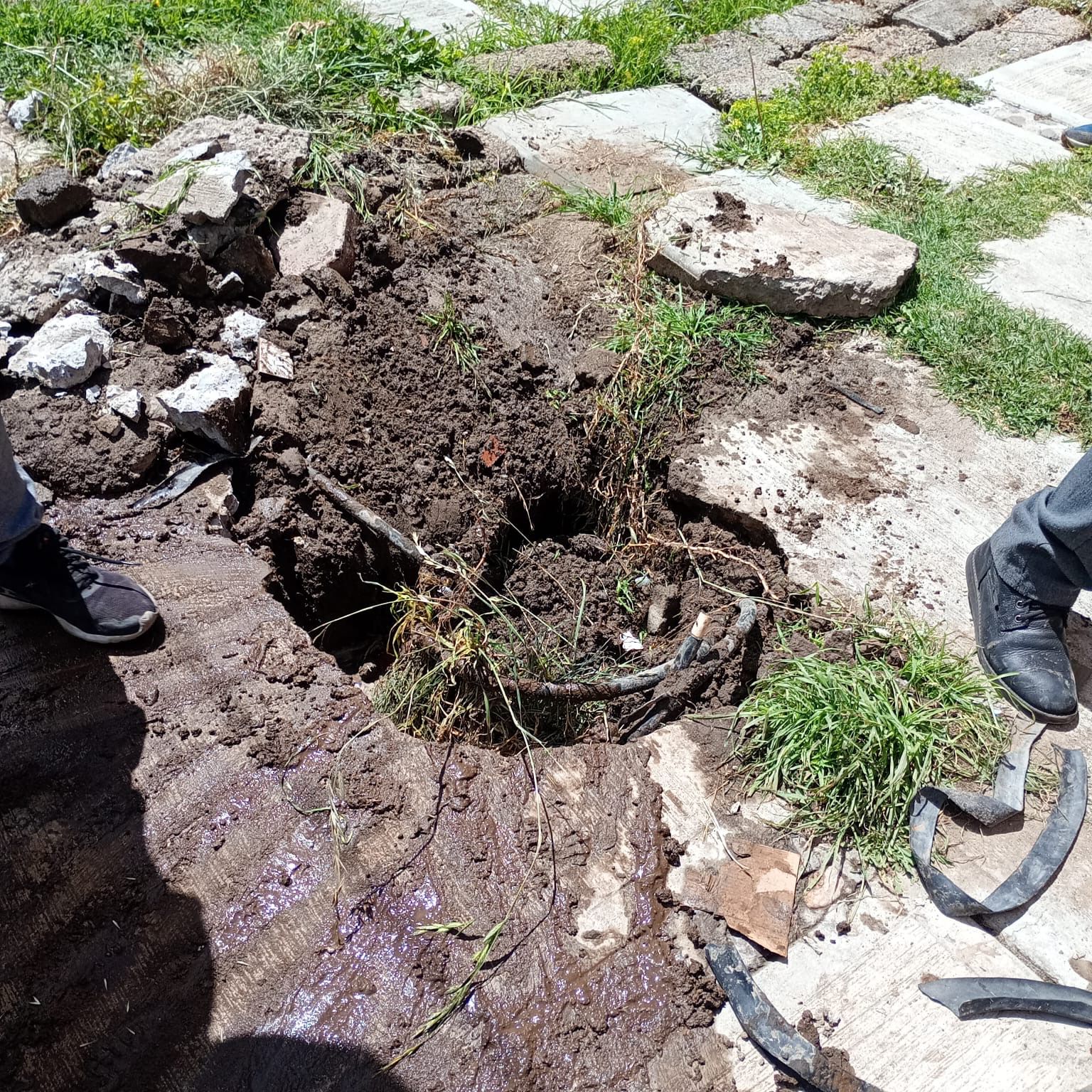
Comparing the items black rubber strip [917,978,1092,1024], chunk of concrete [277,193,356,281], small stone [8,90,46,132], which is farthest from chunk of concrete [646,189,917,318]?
small stone [8,90,46,132]

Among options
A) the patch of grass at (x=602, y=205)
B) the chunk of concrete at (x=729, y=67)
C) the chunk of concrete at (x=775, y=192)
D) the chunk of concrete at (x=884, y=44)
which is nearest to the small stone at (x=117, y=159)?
the patch of grass at (x=602, y=205)

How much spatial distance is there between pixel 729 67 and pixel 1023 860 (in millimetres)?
4888

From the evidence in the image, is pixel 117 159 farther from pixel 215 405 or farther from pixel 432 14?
pixel 432 14

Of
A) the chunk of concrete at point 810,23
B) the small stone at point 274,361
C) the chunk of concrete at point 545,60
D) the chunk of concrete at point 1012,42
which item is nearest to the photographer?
the small stone at point 274,361

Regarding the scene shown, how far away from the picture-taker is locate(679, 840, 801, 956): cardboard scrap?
2100mm

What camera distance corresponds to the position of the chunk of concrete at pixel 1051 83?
5.18 metres

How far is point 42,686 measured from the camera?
2398 mm

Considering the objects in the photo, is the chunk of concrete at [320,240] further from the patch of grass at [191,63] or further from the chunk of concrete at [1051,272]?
the chunk of concrete at [1051,272]

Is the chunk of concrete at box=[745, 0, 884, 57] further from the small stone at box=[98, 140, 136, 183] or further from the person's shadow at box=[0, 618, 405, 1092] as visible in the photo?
the person's shadow at box=[0, 618, 405, 1092]

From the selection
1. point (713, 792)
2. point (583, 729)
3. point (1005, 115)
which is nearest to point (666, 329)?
point (583, 729)

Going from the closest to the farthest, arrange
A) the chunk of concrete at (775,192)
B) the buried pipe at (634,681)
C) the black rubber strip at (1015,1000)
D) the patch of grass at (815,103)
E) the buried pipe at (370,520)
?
the black rubber strip at (1015,1000) < the buried pipe at (634,681) < the buried pipe at (370,520) < the chunk of concrete at (775,192) < the patch of grass at (815,103)

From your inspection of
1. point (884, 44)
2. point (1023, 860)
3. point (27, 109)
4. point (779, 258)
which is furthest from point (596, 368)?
point (884, 44)

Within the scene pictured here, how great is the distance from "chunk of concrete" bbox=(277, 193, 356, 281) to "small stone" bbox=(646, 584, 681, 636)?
74.0 inches

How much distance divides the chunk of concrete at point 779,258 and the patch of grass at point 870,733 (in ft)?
5.32
